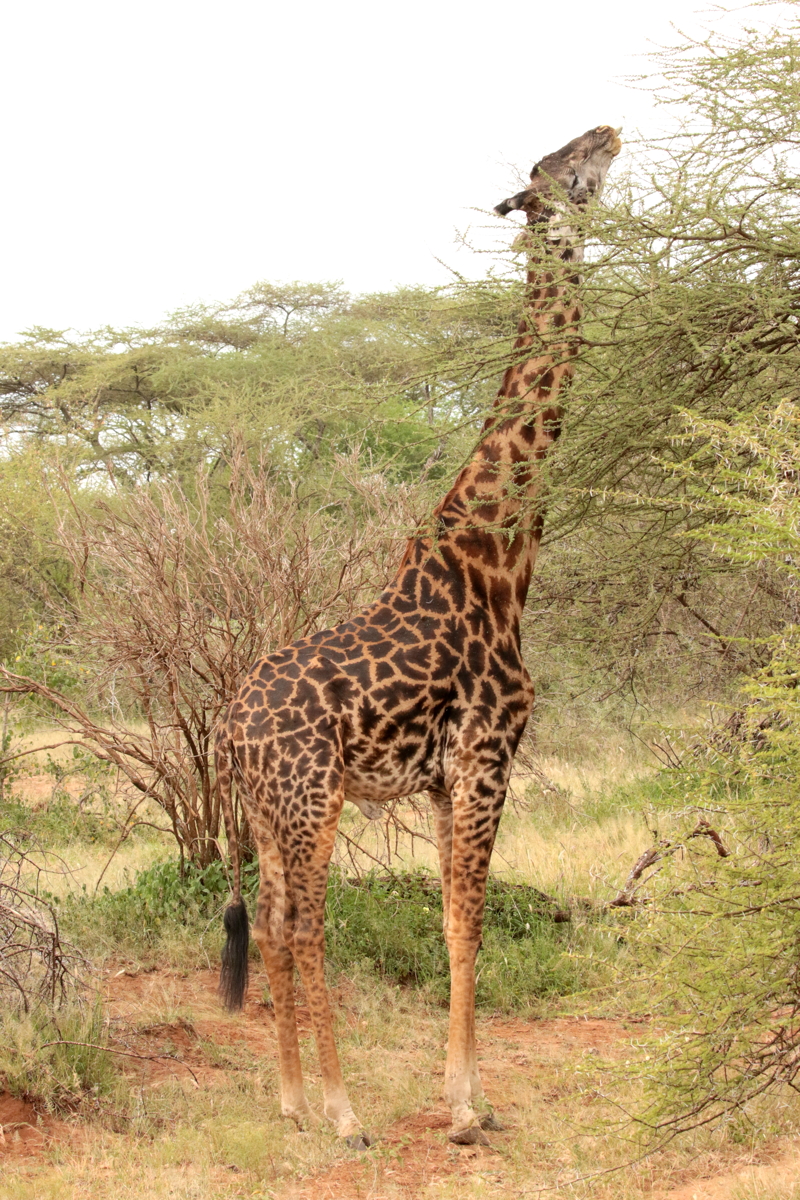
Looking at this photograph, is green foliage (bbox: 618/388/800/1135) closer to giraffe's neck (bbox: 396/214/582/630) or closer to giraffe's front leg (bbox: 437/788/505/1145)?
giraffe's front leg (bbox: 437/788/505/1145)

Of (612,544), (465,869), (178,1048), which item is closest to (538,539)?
(465,869)

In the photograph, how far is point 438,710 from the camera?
4957 millimetres

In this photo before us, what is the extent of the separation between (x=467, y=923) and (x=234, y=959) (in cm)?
98

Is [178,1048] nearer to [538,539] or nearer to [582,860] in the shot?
[538,539]

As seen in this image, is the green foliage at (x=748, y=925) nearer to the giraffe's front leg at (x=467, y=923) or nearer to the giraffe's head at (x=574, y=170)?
the giraffe's front leg at (x=467, y=923)

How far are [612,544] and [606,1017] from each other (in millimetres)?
2686

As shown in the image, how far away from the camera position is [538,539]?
17.6 ft

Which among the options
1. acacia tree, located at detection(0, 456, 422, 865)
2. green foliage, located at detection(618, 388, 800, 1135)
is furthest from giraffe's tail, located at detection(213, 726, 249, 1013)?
green foliage, located at detection(618, 388, 800, 1135)

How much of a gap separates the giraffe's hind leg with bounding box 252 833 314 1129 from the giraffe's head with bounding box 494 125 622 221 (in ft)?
9.47

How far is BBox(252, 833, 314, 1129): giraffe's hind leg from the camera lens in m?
4.79

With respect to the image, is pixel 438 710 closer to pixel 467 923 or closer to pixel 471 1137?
pixel 467 923

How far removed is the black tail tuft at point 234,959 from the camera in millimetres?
5031

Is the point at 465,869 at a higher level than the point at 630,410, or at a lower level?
lower

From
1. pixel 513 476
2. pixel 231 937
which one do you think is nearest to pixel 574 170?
pixel 513 476
